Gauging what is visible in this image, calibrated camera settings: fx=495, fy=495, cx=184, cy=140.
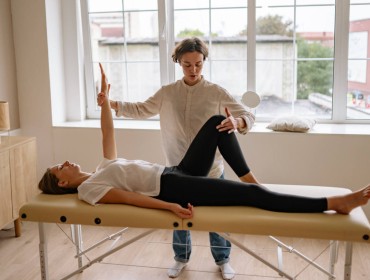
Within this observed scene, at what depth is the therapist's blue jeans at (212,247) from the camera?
2.79 m

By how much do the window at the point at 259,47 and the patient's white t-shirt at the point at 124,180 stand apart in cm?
149

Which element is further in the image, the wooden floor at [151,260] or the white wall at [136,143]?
the white wall at [136,143]

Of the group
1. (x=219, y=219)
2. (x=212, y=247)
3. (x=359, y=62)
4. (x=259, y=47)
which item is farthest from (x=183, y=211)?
(x=359, y=62)

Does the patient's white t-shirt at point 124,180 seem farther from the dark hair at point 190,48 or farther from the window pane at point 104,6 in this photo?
the window pane at point 104,6

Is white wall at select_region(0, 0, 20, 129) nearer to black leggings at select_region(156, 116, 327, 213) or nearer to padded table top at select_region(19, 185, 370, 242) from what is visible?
padded table top at select_region(19, 185, 370, 242)

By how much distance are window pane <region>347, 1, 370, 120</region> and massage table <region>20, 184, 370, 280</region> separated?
1.40 meters

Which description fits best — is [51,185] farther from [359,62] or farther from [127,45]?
[359,62]

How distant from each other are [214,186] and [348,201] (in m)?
0.58

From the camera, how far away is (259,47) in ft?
11.8

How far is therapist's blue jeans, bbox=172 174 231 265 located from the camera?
2785 mm

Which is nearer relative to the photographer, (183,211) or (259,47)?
(183,211)

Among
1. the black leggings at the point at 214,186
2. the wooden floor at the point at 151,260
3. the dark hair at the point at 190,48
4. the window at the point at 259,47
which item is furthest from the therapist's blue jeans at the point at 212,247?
the window at the point at 259,47

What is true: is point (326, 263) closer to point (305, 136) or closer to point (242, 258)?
point (242, 258)

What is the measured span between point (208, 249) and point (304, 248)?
610 millimetres
